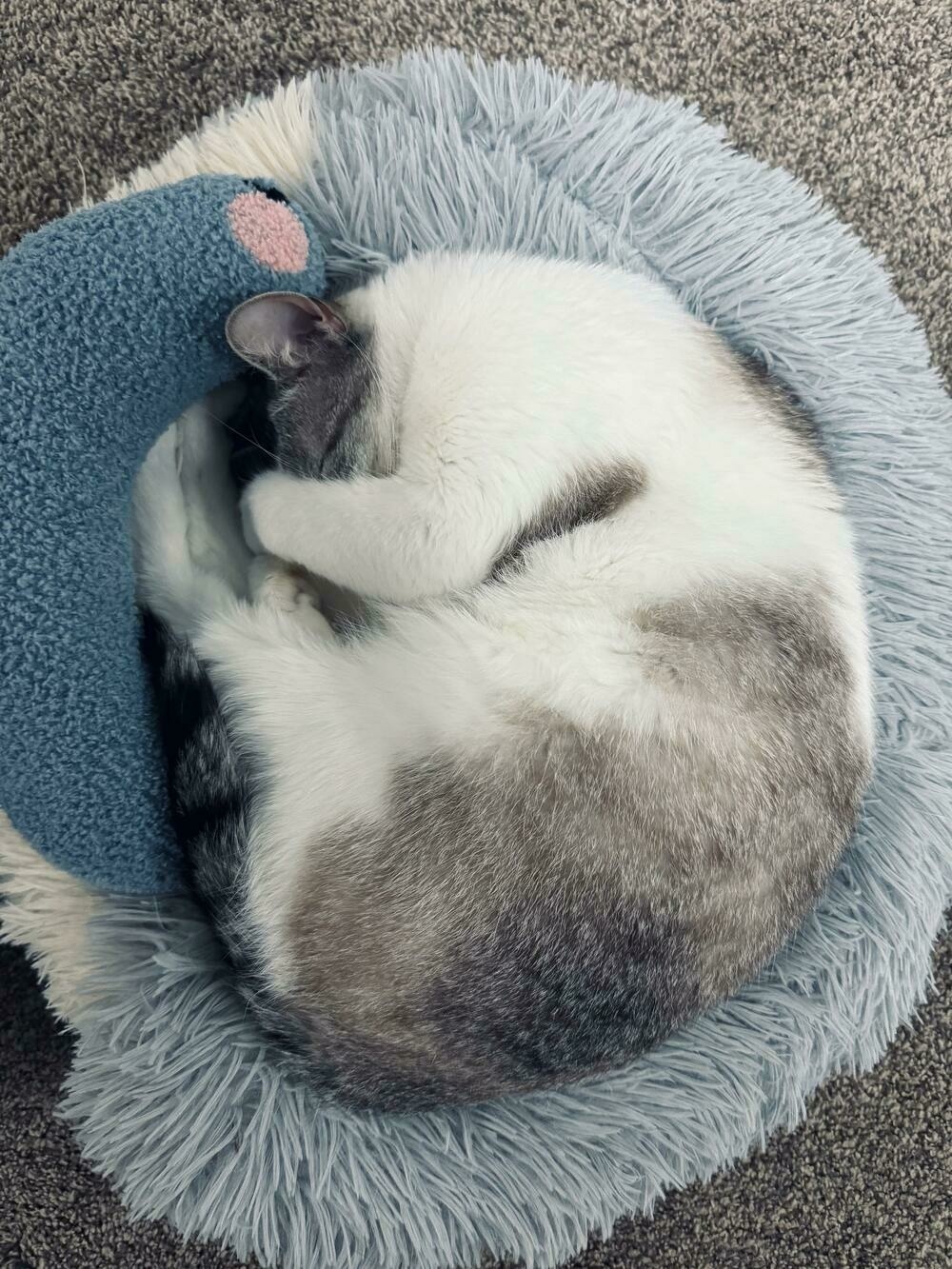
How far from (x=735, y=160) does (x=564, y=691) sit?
0.88 metres

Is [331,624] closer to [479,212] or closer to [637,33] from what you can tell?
[479,212]

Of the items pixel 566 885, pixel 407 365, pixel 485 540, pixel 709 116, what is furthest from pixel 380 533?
pixel 709 116

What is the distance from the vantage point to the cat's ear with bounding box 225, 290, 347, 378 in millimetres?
1096

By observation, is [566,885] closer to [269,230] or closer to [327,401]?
[327,401]

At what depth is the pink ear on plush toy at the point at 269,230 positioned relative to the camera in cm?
113

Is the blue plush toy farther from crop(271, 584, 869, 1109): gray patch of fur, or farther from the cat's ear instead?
crop(271, 584, 869, 1109): gray patch of fur

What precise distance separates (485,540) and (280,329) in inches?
13.7

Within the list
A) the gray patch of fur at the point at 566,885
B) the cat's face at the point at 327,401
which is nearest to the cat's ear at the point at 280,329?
the cat's face at the point at 327,401

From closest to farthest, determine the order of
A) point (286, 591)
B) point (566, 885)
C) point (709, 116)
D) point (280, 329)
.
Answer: point (566, 885), point (280, 329), point (286, 591), point (709, 116)

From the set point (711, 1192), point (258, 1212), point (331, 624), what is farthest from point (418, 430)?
point (711, 1192)

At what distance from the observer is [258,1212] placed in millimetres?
1211

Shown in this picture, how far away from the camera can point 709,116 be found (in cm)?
159

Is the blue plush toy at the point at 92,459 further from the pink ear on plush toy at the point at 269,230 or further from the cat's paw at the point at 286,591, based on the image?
the cat's paw at the point at 286,591

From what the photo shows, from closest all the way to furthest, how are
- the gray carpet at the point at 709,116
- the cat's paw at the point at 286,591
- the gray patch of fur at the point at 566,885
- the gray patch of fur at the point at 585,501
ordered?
the gray patch of fur at the point at 566,885, the gray patch of fur at the point at 585,501, the cat's paw at the point at 286,591, the gray carpet at the point at 709,116
